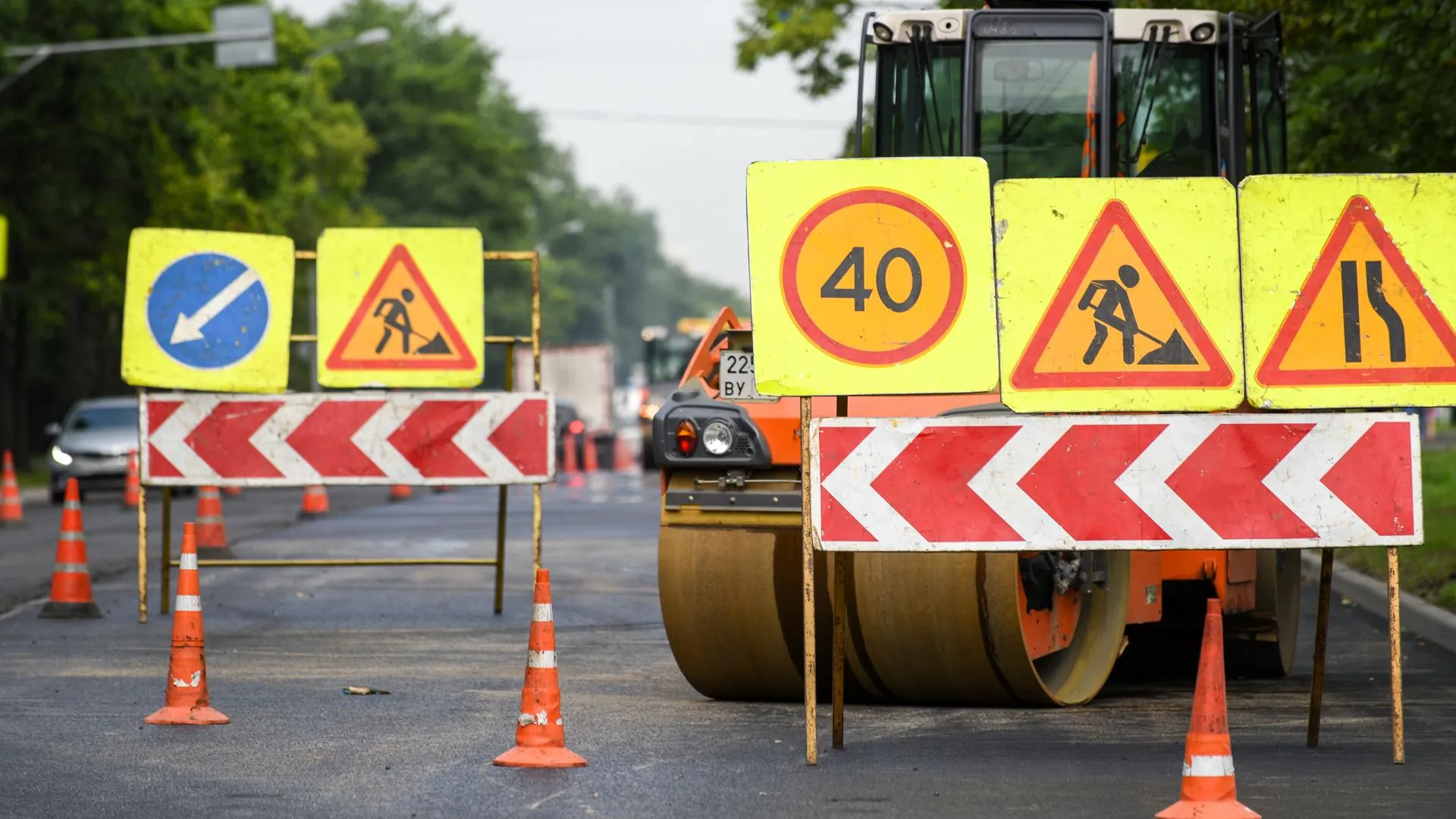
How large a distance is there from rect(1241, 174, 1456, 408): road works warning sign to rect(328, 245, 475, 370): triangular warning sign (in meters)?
7.09

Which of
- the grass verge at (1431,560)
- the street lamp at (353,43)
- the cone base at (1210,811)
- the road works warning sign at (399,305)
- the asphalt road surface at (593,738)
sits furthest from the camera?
the street lamp at (353,43)

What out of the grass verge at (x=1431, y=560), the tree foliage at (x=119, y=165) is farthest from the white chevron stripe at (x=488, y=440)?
the tree foliage at (x=119, y=165)

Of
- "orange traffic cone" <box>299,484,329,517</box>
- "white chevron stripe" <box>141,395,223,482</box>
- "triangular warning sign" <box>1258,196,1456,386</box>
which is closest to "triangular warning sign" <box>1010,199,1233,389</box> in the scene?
"triangular warning sign" <box>1258,196,1456,386</box>

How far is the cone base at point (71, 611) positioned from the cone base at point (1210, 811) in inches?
359

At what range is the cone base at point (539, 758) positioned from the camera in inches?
327

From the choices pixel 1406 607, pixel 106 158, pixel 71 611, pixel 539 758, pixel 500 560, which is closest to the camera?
pixel 539 758

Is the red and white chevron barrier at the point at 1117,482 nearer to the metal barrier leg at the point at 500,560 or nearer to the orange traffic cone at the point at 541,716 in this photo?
the orange traffic cone at the point at 541,716

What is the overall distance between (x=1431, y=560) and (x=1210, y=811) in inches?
389

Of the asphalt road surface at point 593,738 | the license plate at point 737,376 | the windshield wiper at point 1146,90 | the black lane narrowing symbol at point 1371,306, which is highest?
the windshield wiper at point 1146,90

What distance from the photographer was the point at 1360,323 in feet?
27.3

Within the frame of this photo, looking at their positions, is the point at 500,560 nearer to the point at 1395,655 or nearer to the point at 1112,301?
the point at 1112,301

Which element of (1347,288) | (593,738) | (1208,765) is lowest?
(593,738)

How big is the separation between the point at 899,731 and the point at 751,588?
3.02 feet

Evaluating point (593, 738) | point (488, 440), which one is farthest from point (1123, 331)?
point (488, 440)
